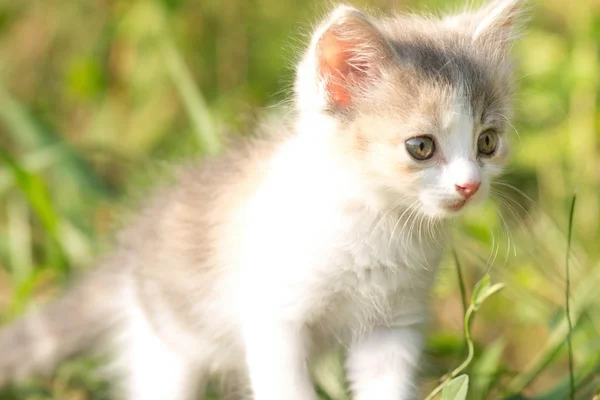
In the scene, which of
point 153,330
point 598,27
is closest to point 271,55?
point 598,27

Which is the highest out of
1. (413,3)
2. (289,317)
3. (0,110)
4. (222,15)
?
(222,15)

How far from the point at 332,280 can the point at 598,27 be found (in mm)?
2380

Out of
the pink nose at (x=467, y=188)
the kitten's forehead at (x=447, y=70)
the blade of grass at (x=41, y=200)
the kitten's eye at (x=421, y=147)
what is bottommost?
the pink nose at (x=467, y=188)

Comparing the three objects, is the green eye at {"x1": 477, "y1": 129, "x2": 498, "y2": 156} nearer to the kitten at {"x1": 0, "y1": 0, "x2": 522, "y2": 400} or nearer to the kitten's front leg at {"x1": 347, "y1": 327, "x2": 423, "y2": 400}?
the kitten at {"x1": 0, "y1": 0, "x2": 522, "y2": 400}

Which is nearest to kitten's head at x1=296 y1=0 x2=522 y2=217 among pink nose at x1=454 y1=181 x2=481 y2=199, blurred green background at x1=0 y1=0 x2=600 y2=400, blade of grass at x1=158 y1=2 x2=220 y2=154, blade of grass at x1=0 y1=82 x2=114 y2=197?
pink nose at x1=454 y1=181 x2=481 y2=199

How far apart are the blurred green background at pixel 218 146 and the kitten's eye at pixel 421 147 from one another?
39 centimetres

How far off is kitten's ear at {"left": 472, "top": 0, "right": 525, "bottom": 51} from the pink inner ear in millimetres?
355

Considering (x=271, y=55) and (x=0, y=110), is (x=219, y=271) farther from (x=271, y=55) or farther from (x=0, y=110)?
(x=271, y=55)

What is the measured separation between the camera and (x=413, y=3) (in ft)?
16.2

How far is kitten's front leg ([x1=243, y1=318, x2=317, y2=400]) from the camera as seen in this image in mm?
2193

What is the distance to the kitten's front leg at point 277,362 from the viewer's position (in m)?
2.19

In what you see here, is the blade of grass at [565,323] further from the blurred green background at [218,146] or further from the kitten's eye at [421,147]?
the kitten's eye at [421,147]

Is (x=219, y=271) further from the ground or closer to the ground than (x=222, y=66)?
closer to the ground

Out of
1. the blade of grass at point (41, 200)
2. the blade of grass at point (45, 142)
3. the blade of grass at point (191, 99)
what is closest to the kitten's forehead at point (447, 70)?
the blade of grass at point (191, 99)
